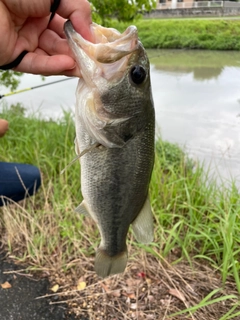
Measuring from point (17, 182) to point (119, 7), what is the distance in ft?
7.41

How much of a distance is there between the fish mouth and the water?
2966 millimetres

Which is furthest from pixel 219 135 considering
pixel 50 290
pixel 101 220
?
pixel 101 220

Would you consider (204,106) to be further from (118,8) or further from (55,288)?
(55,288)

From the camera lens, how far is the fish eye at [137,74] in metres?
1.31

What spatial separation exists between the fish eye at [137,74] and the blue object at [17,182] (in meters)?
1.97

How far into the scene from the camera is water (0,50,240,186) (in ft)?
17.0

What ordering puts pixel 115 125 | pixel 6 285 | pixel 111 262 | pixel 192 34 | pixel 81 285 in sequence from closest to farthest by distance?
pixel 115 125 < pixel 111 262 < pixel 81 285 < pixel 6 285 < pixel 192 34

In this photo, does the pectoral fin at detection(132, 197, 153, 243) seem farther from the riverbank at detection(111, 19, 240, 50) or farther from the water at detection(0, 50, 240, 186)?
the riverbank at detection(111, 19, 240, 50)

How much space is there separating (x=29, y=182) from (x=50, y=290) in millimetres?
1007

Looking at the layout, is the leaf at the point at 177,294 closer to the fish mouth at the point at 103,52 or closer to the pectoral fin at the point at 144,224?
the pectoral fin at the point at 144,224

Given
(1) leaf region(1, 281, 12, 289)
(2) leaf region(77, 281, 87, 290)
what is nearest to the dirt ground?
(1) leaf region(1, 281, 12, 289)

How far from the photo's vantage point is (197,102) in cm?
732

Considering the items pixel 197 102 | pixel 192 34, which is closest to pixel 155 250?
pixel 197 102

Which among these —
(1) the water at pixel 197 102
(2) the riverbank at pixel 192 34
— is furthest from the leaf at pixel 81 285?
(2) the riverbank at pixel 192 34
